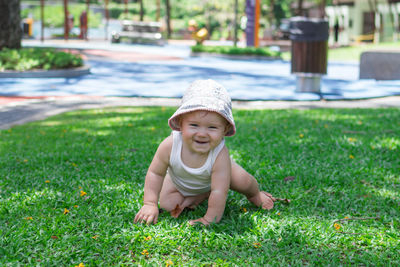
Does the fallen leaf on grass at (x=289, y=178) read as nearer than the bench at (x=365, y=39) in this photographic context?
Yes

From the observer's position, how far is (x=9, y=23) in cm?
1451

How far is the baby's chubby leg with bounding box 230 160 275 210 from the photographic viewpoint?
329cm

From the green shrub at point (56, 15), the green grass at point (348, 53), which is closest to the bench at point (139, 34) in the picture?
the green grass at point (348, 53)

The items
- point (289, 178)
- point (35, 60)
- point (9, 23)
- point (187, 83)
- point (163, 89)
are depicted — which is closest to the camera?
point (289, 178)

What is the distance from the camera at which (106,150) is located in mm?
5195

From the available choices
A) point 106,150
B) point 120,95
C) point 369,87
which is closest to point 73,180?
point 106,150

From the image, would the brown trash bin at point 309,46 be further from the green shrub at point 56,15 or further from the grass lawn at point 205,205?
the green shrub at point 56,15

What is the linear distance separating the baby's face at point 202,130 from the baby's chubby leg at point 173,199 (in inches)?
17.4

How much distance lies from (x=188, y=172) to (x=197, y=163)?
0.08 metres

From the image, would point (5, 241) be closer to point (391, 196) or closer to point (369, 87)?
point (391, 196)

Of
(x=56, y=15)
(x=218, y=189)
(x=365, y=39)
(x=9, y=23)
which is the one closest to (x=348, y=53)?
(x=365, y=39)

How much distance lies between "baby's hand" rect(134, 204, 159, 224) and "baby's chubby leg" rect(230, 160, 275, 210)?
55cm

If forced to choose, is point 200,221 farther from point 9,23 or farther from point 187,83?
point 9,23

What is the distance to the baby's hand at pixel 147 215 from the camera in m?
3.10
